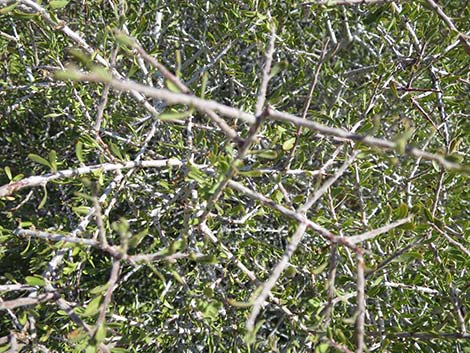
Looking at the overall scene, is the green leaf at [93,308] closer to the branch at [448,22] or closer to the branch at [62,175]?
the branch at [62,175]

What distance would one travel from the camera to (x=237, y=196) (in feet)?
4.38

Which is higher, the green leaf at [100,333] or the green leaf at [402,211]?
the green leaf at [402,211]

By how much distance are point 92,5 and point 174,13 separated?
0.71ft

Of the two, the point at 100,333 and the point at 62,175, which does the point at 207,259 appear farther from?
the point at 62,175

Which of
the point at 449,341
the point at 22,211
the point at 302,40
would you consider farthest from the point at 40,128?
the point at 449,341

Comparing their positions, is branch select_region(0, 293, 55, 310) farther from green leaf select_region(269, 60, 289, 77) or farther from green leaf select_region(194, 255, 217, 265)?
green leaf select_region(269, 60, 289, 77)

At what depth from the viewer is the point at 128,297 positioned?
1.61 meters

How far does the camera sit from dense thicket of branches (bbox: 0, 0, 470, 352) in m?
0.77

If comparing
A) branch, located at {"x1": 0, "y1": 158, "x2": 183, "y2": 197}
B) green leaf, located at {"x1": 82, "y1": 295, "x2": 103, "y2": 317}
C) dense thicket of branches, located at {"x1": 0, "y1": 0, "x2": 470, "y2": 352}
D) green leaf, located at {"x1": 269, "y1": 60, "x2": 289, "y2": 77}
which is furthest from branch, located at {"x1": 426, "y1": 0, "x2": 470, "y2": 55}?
green leaf, located at {"x1": 82, "y1": 295, "x2": 103, "y2": 317}

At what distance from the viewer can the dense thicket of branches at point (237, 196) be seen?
0.77 m

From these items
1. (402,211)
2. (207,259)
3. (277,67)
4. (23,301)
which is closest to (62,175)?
(23,301)

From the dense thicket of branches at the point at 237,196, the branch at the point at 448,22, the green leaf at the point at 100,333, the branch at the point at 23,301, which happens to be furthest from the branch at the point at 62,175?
the branch at the point at 448,22

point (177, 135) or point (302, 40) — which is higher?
point (302, 40)

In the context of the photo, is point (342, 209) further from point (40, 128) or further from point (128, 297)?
point (40, 128)
